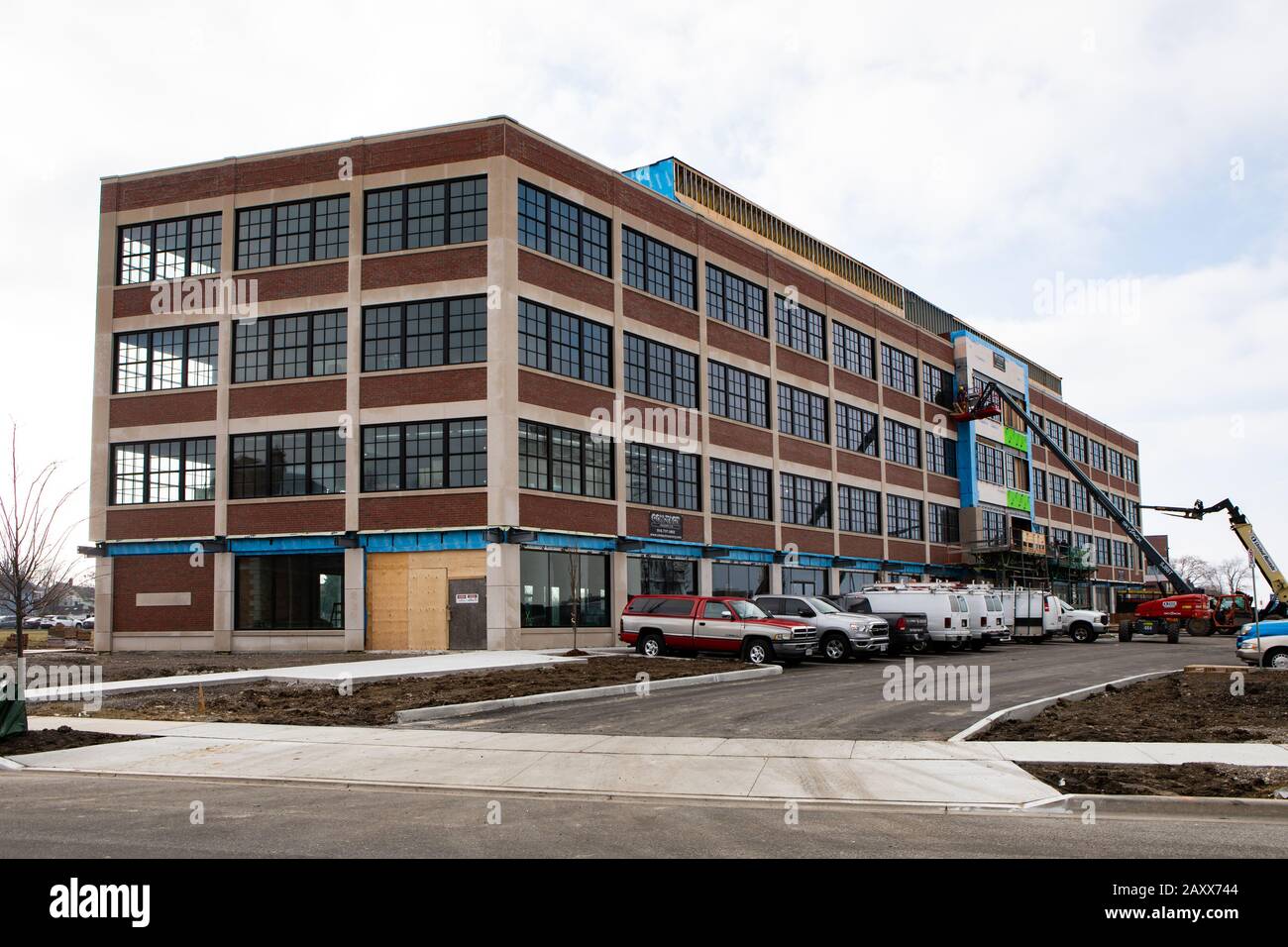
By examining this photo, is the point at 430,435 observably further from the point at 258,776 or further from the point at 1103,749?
the point at 1103,749

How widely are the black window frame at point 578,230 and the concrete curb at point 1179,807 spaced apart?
28851 millimetres

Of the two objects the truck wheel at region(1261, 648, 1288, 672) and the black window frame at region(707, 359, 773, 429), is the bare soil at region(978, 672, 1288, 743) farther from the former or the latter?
the black window frame at region(707, 359, 773, 429)

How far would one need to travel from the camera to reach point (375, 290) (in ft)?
118

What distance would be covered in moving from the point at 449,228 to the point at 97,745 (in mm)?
23828

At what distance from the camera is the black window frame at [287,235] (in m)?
36.7

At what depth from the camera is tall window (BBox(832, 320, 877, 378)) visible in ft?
178

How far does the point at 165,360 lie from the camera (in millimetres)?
38594

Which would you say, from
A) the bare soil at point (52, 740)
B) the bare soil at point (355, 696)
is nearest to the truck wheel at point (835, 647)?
the bare soil at point (355, 696)

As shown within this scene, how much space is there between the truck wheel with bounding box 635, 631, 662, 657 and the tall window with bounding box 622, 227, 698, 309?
1601 centimetres

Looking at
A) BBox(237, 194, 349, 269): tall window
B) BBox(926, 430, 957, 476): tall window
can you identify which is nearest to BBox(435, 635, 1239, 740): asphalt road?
BBox(237, 194, 349, 269): tall window

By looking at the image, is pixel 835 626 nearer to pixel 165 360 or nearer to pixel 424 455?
pixel 424 455

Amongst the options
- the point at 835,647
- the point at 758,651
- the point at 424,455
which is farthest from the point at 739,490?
the point at 758,651

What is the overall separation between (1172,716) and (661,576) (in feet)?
83.7

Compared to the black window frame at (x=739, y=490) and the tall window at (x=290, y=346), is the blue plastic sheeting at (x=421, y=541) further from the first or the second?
the black window frame at (x=739, y=490)
